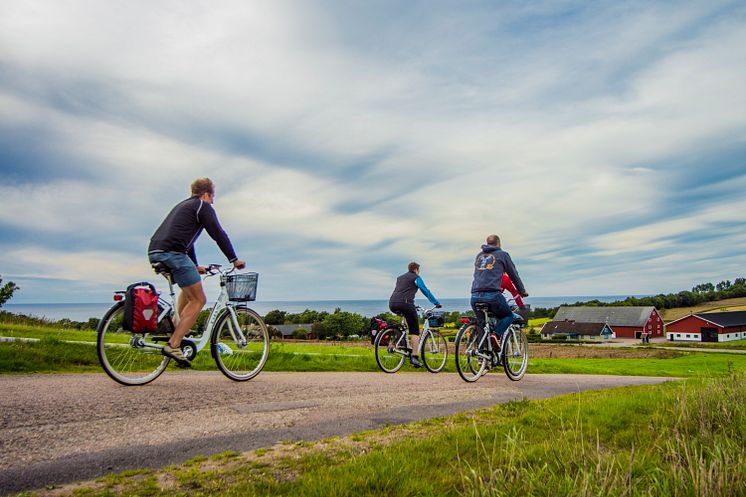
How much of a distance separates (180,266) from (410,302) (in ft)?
21.1

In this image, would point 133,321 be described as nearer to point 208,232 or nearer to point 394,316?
point 208,232

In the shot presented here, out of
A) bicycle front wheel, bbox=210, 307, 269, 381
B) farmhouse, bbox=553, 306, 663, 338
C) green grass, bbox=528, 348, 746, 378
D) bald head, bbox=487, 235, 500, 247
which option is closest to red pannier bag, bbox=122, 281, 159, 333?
bicycle front wheel, bbox=210, 307, 269, 381

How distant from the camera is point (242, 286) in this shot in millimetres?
8359

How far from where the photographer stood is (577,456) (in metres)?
4.09

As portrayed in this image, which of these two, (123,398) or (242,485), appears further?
(123,398)

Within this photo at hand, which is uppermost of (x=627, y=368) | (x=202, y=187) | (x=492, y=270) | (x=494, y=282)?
(x=202, y=187)

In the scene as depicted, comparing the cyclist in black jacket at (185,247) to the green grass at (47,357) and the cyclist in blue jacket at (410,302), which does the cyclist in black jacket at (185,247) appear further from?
the cyclist in blue jacket at (410,302)

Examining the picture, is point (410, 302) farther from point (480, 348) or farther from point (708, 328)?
point (708, 328)

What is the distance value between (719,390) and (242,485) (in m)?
6.59

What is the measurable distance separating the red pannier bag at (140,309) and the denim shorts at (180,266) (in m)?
0.40

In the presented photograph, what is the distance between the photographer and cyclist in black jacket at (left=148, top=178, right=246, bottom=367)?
718 cm

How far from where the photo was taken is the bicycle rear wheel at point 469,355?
34.0ft

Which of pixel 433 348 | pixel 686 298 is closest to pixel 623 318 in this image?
pixel 686 298

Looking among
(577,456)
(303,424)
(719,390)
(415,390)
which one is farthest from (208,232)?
(719,390)
